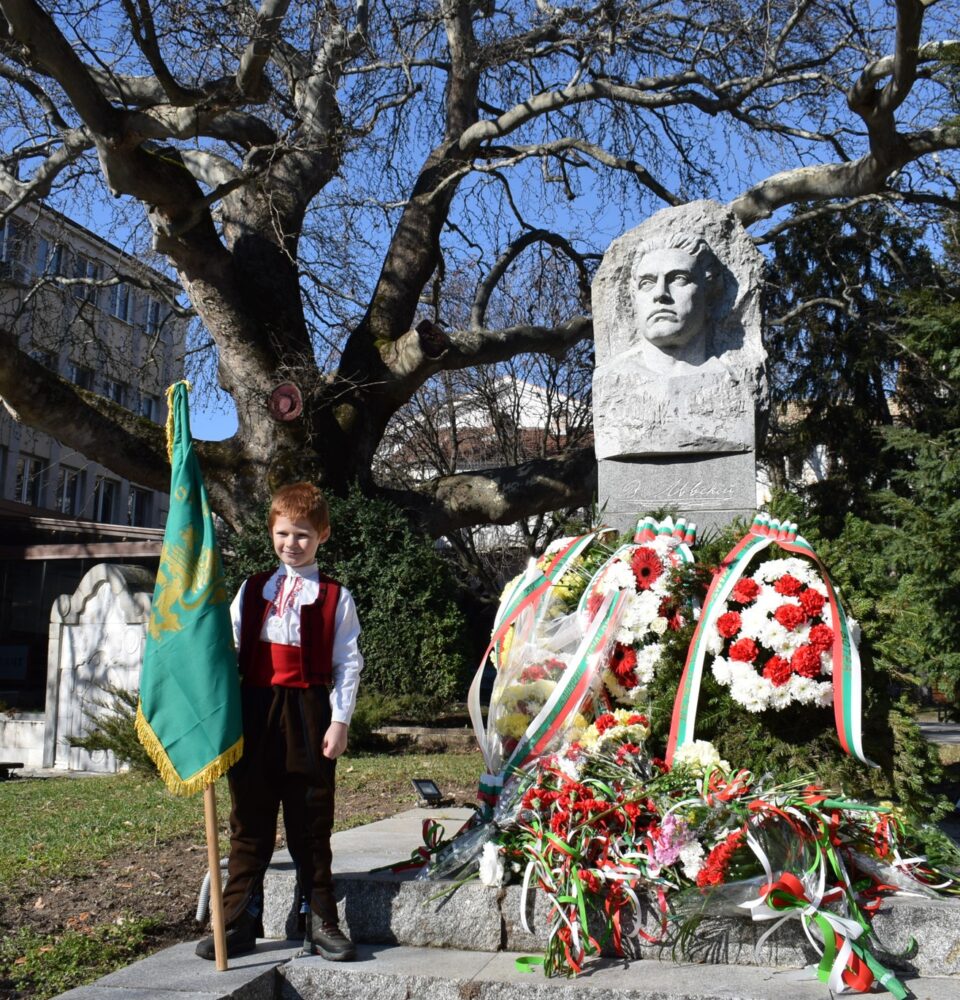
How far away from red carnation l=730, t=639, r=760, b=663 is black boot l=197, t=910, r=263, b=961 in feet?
6.87

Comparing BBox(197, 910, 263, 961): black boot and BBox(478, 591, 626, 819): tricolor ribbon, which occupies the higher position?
BBox(478, 591, 626, 819): tricolor ribbon

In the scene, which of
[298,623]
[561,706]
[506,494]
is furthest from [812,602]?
[506,494]

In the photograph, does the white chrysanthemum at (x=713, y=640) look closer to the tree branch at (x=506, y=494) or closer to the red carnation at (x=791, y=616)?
the red carnation at (x=791, y=616)

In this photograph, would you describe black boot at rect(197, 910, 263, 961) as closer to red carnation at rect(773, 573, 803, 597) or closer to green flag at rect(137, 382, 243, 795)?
green flag at rect(137, 382, 243, 795)

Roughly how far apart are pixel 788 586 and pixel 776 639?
0.86 feet

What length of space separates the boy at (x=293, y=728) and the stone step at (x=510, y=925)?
8.2 inches

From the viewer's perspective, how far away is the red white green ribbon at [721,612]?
163 inches

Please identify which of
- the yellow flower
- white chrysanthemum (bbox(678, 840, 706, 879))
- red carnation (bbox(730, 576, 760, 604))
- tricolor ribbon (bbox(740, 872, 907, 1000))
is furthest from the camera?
the yellow flower

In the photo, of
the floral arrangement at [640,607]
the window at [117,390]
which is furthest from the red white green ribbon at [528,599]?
the window at [117,390]

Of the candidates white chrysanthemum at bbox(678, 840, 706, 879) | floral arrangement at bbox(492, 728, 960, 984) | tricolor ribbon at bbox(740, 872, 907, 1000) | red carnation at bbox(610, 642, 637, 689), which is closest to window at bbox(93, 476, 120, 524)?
red carnation at bbox(610, 642, 637, 689)

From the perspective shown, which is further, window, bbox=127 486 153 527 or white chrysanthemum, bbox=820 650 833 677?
window, bbox=127 486 153 527

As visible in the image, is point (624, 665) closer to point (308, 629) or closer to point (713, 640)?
point (713, 640)

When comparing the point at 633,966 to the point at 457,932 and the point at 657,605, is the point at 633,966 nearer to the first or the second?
the point at 457,932

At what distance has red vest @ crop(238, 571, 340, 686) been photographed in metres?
3.88
